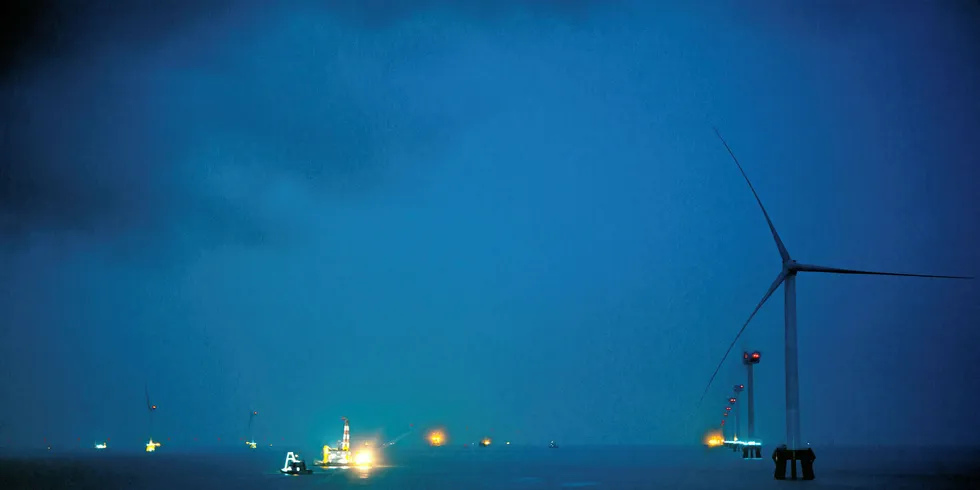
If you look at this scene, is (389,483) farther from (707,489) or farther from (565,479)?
(707,489)

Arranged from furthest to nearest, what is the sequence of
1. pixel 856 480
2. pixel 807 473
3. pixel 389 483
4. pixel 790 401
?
pixel 856 480
pixel 389 483
pixel 807 473
pixel 790 401

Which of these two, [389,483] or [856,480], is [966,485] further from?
[389,483]

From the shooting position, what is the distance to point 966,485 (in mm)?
155750

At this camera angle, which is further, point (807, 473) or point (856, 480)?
point (856, 480)

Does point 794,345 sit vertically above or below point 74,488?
above

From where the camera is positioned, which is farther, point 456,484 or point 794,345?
point 456,484

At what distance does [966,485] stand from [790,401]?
175ft

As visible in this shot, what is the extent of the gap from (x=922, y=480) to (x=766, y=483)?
45.9m

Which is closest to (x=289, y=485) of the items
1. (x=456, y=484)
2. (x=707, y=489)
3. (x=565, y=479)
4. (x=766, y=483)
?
(x=456, y=484)

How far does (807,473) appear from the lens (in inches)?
5576

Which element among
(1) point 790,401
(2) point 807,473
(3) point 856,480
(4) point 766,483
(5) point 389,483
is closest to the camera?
(1) point 790,401

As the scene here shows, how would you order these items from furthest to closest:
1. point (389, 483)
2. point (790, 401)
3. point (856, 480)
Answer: point (856, 480) < point (389, 483) < point (790, 401)

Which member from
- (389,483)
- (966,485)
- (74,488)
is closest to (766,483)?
A: (966,485)

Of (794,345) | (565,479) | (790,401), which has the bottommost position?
(565,479)
